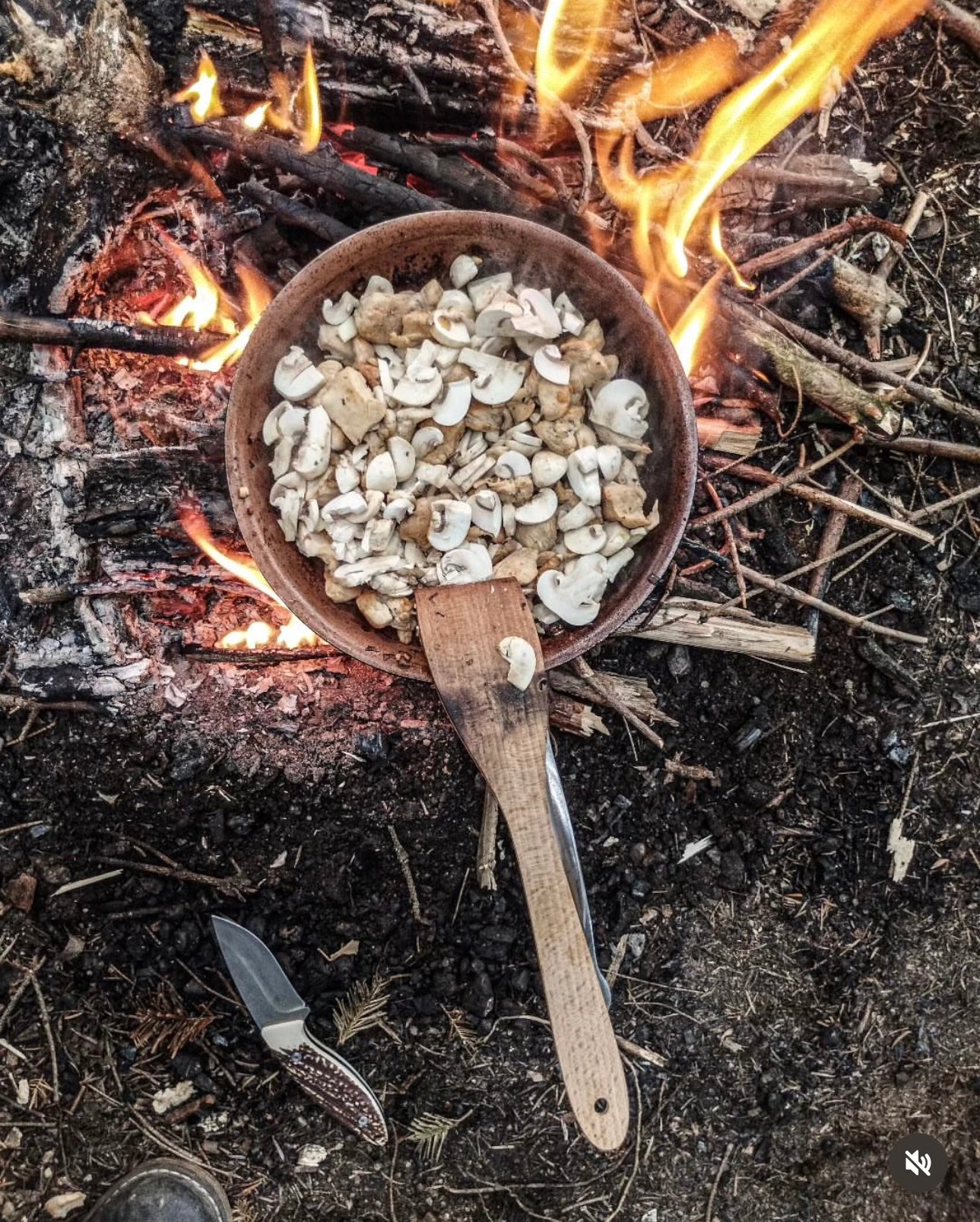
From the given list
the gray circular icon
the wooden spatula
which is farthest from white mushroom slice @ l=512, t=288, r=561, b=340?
the gray circular icon

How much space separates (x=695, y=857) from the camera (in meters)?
3.11

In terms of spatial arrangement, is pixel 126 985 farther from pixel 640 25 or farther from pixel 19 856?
pixel 640 25

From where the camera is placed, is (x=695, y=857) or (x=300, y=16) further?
(x=695, y=857)

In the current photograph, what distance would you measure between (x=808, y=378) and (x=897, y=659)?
1024 millimetres

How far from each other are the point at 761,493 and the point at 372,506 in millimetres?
1356

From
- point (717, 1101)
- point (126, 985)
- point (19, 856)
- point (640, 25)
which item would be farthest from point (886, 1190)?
point (640, 25)

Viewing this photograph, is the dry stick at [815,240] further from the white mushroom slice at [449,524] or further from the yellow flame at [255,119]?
the yellow flame at [255,119]

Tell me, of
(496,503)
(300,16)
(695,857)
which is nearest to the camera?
(496,503)

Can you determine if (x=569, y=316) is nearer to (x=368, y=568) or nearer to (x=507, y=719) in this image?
(x=368, y=568)

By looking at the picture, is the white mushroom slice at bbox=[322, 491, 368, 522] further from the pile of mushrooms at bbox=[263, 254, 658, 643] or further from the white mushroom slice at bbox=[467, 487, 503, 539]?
the white mushroom slice at bbox=[467, 487, 503, 539]

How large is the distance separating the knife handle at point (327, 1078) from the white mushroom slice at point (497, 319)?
7.29 ft

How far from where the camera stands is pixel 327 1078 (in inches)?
116

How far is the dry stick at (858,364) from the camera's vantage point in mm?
3059

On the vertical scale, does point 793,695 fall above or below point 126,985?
above
